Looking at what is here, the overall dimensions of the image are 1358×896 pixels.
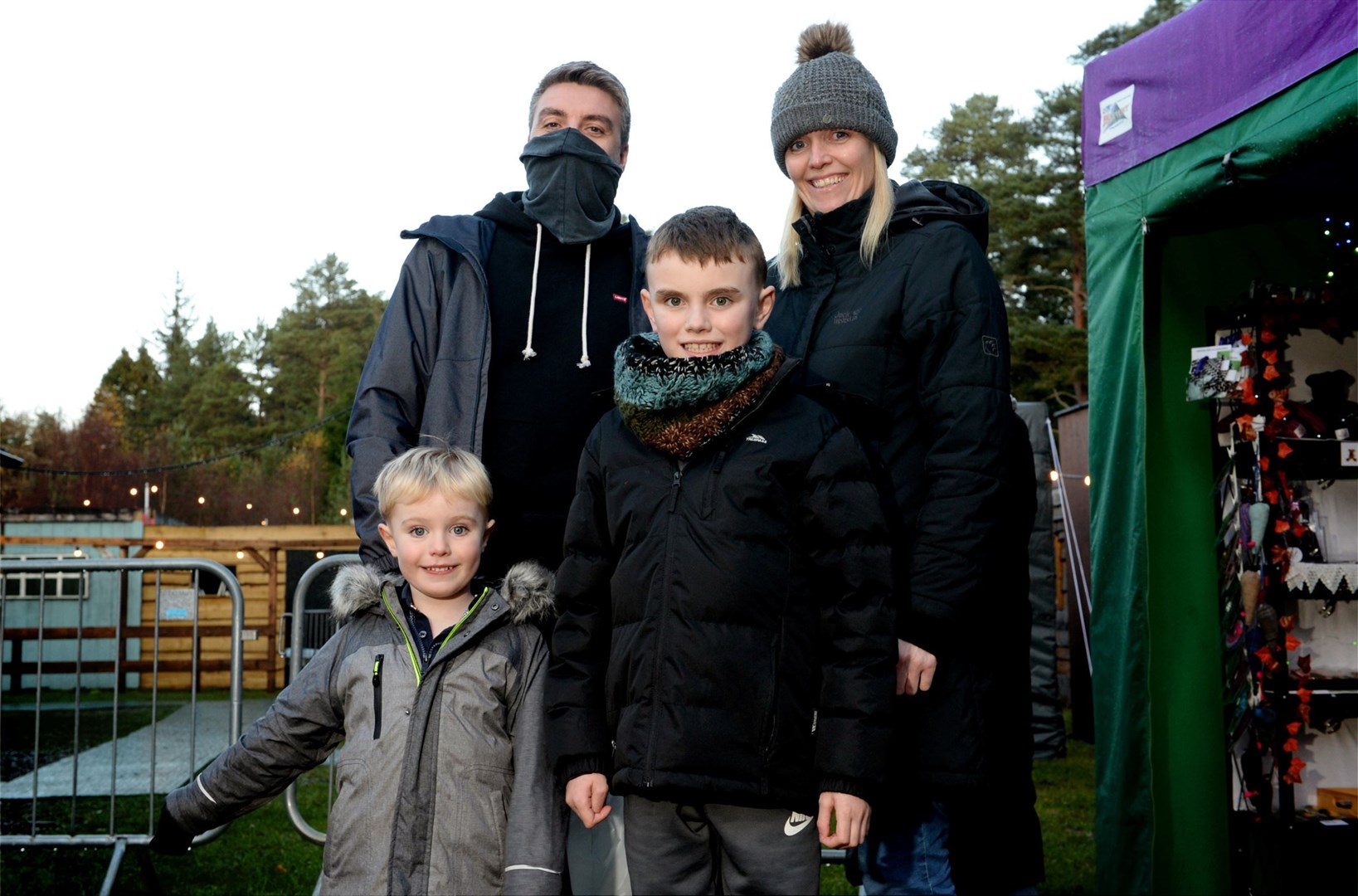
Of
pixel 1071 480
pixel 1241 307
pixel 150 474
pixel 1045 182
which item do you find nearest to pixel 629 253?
pixel 1241 307

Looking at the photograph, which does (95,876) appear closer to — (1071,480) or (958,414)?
(958,414)

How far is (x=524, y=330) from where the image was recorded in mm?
2832

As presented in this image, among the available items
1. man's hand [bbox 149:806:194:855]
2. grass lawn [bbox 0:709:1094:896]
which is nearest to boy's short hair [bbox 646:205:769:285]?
man's hand [bbox 149:806:194:855]

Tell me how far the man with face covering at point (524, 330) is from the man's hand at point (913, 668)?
3.10 ft

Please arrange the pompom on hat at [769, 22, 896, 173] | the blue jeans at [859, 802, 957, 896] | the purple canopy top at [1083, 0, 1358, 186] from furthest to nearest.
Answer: the purple canopy top at [1083, 0, 1358, 186]
the pompom on hat at [769, 22, 896, 173]
the blue jeans at [859, 802, 957, 896]

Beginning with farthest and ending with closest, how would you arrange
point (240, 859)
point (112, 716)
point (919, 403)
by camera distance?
point (112, 716), point (240, 859), point (919, 403)

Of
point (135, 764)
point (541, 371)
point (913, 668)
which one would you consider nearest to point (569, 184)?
point (541, 371)

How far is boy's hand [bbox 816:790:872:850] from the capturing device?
1.98 metres

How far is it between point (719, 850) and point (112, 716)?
9696mm

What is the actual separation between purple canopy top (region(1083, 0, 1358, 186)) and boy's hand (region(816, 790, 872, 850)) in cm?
240

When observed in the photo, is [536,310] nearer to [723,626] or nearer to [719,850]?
[723,626]

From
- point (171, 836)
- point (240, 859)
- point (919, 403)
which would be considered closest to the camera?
point (919, 403)

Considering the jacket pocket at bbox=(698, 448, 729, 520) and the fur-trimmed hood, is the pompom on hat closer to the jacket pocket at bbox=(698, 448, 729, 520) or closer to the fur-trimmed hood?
the jacket pocket at bbox=(698, 448, 729, 520)

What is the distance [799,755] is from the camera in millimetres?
2031
